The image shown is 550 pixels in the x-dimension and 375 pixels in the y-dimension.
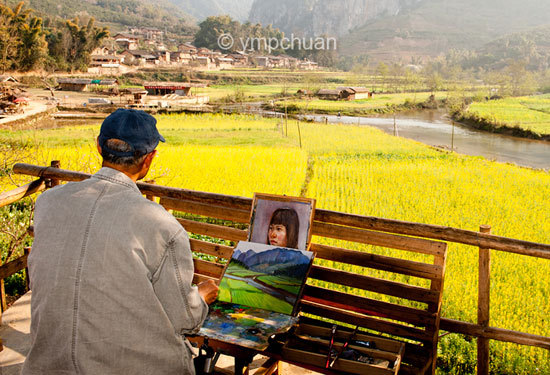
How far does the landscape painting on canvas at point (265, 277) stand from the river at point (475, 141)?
1953 cm

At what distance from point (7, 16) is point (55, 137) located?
75.1ft

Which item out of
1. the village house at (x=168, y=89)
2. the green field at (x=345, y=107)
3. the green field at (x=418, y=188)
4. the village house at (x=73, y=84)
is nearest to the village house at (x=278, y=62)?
the green field at (x=345, y=107)

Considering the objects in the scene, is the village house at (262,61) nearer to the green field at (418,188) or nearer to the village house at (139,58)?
the village house at (139,58)

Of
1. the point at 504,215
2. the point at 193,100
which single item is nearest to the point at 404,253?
the point at 504,215

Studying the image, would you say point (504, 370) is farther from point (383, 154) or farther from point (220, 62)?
point (220, 62)

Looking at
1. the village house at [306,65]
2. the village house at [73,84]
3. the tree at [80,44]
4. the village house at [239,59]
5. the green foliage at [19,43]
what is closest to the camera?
the green foliage at [19,43]

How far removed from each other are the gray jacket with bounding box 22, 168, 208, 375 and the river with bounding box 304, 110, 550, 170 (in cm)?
2076

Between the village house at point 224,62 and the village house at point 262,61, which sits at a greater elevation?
the village house at point 262,61

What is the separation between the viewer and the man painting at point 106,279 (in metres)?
1.43

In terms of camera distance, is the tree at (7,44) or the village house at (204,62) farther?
the village house at (204,62)

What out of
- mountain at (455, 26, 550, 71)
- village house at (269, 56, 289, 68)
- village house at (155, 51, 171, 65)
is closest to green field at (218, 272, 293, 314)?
village house at (155, 51, 171, 65)

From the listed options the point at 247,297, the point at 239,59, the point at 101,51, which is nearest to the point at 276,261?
the point at 247,297

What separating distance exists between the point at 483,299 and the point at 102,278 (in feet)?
6.94

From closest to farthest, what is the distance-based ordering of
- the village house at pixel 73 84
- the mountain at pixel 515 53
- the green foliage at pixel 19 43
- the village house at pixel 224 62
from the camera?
the green foliage at pixel 19 43 < the village house at pixel 73 84 < the village house at pixel 224 62 < the mountain at pixel 515 53
